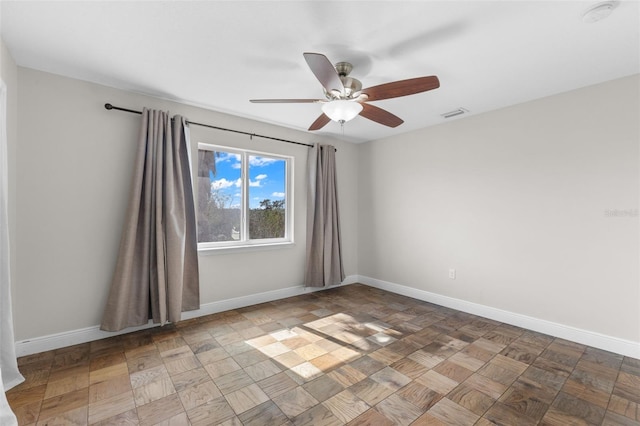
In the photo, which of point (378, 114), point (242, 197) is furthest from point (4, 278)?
point (378, 114)

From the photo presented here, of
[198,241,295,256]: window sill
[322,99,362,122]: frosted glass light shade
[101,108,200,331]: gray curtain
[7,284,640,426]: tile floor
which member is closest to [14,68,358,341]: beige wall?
[101,108,200,331]: gray curtain

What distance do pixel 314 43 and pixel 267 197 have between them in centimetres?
223

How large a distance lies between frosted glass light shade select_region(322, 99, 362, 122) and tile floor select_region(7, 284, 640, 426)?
6.35ft

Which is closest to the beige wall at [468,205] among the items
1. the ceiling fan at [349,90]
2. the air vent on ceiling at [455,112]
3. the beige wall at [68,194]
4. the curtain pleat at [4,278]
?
the beige wall at [68,194]

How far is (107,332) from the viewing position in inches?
103

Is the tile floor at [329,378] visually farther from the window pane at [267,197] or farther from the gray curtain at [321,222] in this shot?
the window pane at [267,197]

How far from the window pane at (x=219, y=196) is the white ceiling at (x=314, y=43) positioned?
0.82 meters

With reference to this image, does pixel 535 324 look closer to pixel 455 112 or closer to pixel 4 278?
pixel 455 112

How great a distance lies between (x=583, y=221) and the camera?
261 centimetres

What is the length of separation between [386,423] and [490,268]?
2.32 m

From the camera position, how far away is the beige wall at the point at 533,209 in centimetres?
244

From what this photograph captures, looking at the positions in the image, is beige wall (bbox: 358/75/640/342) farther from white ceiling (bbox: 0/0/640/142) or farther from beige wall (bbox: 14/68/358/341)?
beige wall (bbox: 14/68/358/341)

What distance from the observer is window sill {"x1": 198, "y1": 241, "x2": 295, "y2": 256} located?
10.5 ft

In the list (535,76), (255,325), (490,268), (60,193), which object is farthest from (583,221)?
(60,193)
